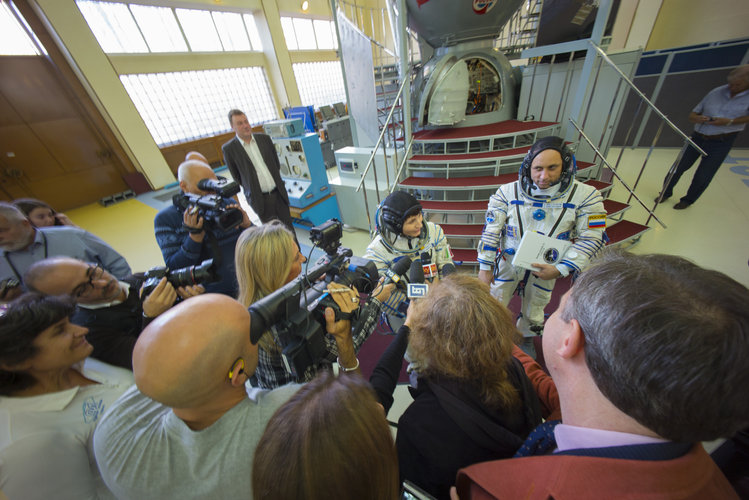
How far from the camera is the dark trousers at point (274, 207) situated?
139 inches

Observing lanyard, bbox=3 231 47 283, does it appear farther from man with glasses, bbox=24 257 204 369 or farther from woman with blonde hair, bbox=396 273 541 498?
woman with blonde hair, bbox=396 273 541 498

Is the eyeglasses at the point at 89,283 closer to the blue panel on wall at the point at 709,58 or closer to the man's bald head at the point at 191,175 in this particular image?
the man's bald head at the point at 191,175

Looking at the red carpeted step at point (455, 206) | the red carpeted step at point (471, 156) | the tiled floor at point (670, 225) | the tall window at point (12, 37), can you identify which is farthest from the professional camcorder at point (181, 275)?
the tall window at point (12, 37)

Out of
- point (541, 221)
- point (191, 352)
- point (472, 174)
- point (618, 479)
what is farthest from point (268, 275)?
point (472, 174)

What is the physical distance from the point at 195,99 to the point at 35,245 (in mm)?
9523

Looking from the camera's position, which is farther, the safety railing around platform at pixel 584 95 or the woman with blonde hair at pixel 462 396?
the safety railing around platform at pixel 584 95

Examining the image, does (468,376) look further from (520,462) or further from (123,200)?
(123,200)

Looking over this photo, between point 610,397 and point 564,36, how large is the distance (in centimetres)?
558

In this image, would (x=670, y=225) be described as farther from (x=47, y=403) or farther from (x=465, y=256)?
(x=47, y=403)

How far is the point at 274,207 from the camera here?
362 centimetres

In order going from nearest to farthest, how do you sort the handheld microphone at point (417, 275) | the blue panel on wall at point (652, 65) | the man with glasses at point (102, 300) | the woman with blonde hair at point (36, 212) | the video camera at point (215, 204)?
the man with glasses at point (102, 300)
the handheld microphone at point (417, 275)
the video camera at point (215, 204)
the woman with blonde hair at point (36, 212)
the blue panel on wall at point (652, 65)

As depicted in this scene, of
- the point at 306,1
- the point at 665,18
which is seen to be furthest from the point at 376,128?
the point at 306,1

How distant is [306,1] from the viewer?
10.1m

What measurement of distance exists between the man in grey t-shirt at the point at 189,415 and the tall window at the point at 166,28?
1053cm
